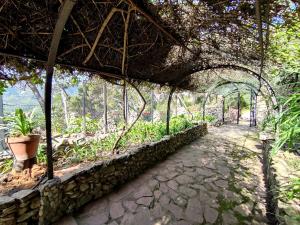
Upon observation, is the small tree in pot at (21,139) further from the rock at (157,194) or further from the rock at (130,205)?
the rock at (157,194)

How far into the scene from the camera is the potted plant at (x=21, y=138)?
3371 millimetres

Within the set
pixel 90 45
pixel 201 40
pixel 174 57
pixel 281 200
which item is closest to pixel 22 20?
pixel 90 45

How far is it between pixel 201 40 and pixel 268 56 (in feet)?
5.03

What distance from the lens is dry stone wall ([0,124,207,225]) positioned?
2.51m

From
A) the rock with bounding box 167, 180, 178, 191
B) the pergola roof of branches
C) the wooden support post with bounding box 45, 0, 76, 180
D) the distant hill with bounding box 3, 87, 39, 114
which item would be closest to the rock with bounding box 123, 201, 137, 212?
the rock with bounding box 167, 180, 178, 191

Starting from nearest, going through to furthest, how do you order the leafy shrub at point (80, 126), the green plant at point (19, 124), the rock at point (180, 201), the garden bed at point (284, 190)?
the garden bed at point (284, 190), the green plant at point (19, 124), the rock at point (180, 201), the leafy shrub at point (80, 126)

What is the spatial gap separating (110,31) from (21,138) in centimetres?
217

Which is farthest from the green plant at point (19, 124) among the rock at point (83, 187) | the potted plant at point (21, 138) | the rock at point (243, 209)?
the rock at point (243, 209)

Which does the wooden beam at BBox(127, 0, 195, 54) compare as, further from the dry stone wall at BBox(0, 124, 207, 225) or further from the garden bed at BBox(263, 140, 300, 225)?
the dry stone wall at BBox(0, 124, 207, 225)

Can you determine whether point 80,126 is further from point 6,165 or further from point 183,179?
point 183,179

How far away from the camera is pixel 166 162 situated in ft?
18.7

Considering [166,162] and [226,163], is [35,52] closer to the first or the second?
[166,162]

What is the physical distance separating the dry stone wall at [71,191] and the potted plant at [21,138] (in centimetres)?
87

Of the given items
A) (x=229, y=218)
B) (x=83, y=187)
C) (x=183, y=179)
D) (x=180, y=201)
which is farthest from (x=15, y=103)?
(x=229, y=218)
